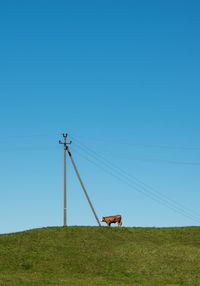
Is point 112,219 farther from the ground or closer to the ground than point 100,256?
farther from the ground

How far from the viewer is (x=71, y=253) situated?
4994cm

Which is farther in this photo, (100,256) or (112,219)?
(112,219)

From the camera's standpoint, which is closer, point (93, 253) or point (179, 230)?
point (93, 253)

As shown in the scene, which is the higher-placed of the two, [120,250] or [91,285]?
[120,250]

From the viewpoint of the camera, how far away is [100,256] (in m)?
49.0

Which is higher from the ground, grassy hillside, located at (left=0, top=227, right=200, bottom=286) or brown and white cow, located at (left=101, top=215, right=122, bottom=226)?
brown and white cow, located at (left=101, top=215, right=122, bottom=226)

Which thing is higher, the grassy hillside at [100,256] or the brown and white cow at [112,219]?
the brown and white cow at [112,219]

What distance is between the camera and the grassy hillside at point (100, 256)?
41.7 metres

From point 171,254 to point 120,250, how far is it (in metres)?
4.67

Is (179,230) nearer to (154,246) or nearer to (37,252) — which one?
(154,246)

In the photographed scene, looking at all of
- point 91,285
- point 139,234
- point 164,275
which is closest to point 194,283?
point 164,275

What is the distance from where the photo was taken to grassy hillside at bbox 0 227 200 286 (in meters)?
41.7

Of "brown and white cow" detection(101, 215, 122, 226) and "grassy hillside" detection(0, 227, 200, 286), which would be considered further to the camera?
"brown and white cow" detection(101, 215, 122, 226)

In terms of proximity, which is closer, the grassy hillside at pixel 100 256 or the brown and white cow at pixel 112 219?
the grassy hillside at pixel 100 256
